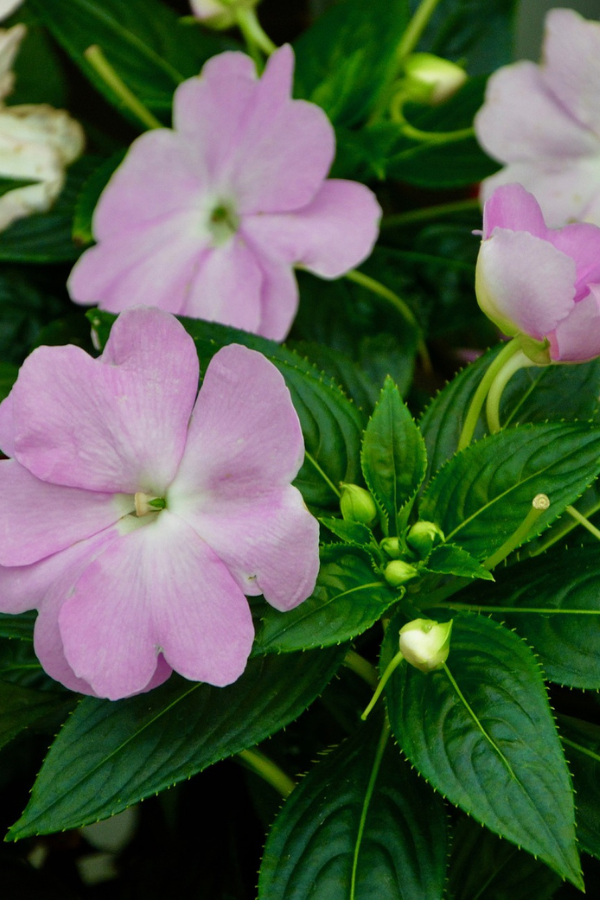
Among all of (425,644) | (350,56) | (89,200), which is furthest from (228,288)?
(425,644)

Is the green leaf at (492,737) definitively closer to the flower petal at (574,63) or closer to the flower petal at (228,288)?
the flower petal at (228,288)

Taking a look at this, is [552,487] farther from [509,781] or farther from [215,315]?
[215,315]

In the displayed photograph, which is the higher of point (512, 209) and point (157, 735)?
point (512, 209)

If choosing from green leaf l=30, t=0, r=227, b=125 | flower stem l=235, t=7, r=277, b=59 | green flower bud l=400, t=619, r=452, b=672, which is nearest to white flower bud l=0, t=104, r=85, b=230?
green leaf l=30, t=0, r=227, b=125

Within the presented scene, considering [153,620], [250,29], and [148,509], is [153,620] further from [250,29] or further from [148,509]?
[250,29]

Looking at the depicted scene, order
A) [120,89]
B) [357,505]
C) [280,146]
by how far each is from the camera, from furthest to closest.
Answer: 1. [120,89]
2. [280,146]
3. [357,505]

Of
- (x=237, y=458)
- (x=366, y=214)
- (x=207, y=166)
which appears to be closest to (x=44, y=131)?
(x=207, y=166)

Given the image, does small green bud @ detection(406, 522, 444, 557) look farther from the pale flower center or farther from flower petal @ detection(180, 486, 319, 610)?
the pale flower center
